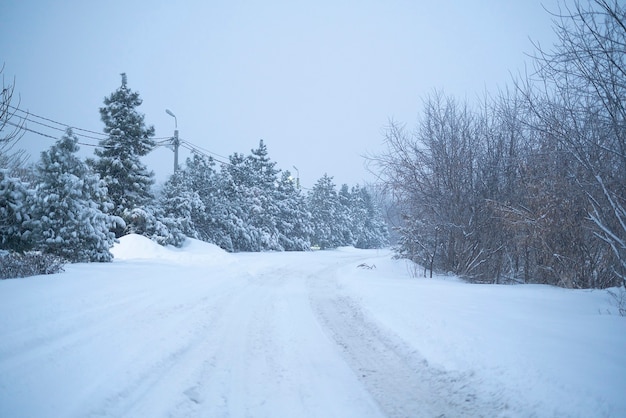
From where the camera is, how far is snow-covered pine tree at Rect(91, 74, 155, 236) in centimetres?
1883

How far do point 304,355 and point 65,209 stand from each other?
11.5m

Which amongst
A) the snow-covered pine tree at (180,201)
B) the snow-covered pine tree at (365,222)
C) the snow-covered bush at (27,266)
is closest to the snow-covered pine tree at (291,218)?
the snow-covered pine tree at (180,201)

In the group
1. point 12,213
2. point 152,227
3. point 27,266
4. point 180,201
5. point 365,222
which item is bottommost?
point 27,266

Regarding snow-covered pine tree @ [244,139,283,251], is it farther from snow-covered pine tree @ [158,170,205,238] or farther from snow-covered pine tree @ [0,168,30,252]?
snow-covered pine tree @ [0,168,30,252]

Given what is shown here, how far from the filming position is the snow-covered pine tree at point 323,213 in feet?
146

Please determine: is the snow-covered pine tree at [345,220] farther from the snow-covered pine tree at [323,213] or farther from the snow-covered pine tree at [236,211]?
the snow-covered pine tree at [236,211]

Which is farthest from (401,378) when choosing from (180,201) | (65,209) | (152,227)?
(180,201)

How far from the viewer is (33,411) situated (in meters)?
2.66

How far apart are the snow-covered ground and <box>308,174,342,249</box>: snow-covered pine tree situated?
122 ft

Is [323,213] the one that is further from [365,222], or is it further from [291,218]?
[365,222]

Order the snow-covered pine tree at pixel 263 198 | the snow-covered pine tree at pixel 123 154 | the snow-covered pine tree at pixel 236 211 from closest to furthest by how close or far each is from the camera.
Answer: the snow-covered pine tree at pixel 123 154 → the snow-covered pine tree at pixel 236 211 → the snow-covered pine tree at pixel 263 198

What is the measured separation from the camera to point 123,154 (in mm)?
19156

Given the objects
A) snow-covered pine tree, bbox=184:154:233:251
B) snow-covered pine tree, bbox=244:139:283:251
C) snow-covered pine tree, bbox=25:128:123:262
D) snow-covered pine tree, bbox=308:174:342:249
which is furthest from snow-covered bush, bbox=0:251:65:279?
snow-covered pine tree, bbox=308:174:342:249

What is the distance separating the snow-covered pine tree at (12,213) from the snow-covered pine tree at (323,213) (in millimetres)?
34183
